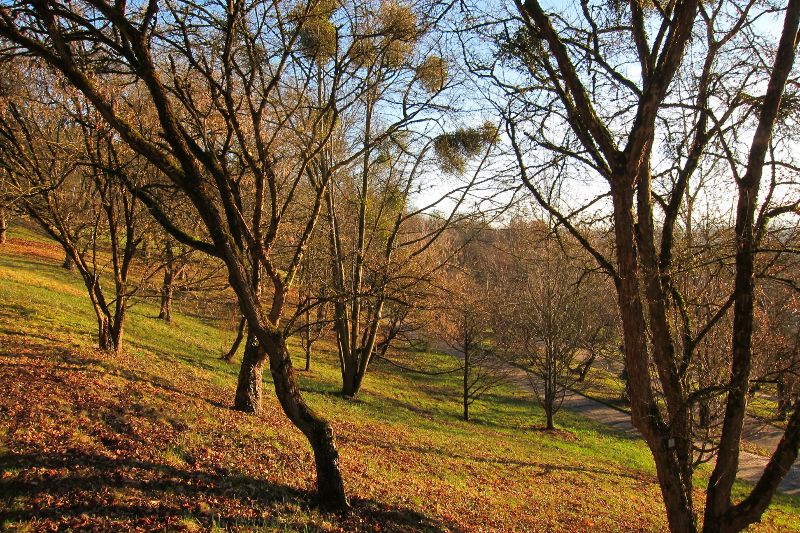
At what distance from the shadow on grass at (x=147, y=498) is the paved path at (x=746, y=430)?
1322 cm

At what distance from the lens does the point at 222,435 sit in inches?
269

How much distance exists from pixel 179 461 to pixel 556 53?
5.83 meters

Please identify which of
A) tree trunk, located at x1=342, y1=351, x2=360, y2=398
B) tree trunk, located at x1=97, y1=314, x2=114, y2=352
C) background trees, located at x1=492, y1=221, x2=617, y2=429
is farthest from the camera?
background trees, located at x1=492, y1=221, x2=617, y2=429

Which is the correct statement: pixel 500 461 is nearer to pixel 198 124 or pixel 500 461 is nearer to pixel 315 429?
pixel 315 429

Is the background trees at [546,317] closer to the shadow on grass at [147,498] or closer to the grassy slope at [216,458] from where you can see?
the grassy slope at [216,458]

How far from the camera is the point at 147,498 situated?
4473 mm

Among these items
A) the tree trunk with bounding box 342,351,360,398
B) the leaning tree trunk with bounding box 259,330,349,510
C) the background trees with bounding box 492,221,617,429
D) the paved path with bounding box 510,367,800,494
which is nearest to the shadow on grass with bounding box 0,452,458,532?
the leaning tree trunk with bounding box 259,330,349,510

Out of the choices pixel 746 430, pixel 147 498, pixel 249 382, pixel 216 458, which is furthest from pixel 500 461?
pixel 746 430

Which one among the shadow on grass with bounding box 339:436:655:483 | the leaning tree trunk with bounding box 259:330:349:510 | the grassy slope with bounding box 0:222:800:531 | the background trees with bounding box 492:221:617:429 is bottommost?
the shadow on grass with bounding box 339:436:655:483

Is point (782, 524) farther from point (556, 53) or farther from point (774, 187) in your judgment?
point (556, 53)

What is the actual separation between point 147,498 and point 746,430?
19.9 meters

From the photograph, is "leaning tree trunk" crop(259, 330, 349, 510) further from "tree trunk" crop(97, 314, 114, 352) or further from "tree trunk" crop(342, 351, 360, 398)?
"tree trunk" crop(342, 351, 360, 398)

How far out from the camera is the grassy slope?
445 centimetres

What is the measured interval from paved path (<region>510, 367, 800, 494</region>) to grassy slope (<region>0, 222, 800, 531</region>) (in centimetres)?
193
